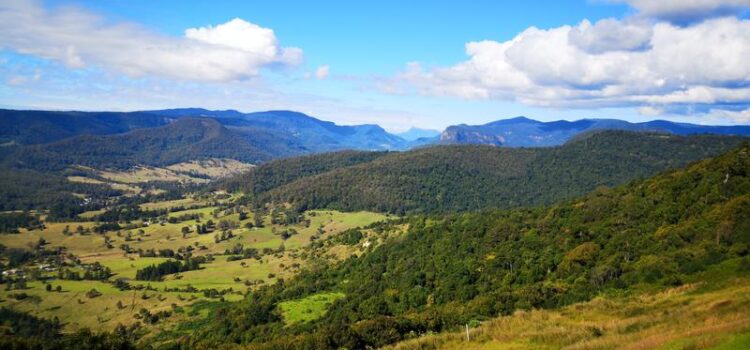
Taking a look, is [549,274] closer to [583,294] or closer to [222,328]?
[583,294]

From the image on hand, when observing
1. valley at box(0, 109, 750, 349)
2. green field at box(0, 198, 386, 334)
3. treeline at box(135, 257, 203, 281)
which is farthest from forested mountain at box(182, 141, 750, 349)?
treeline at box(135, 257, 203, 281)

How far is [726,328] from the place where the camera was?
23.5 meters

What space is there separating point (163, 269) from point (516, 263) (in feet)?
395

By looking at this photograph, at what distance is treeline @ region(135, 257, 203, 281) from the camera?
153500 mm

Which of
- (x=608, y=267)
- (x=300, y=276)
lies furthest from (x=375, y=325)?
(x=300, y=276)

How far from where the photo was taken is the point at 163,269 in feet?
520

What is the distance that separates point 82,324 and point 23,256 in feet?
281

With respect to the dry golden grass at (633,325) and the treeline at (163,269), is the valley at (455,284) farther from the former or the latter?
the treeline at (163,269)

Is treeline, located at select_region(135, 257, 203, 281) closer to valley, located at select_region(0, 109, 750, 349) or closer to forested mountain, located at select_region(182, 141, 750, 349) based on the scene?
valley, located at select_region(0, 109, 750, 349)

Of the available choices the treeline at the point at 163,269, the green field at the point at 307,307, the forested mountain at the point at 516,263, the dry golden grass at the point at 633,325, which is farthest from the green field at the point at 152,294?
the dry golden grass at the point at 633,325

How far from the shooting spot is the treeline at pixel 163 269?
154m

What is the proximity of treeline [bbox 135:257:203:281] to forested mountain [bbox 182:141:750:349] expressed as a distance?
50099mm

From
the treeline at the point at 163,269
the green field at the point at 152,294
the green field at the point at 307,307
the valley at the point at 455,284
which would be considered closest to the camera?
the valley at the point at 455,284

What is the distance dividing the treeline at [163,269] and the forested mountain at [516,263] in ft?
164
